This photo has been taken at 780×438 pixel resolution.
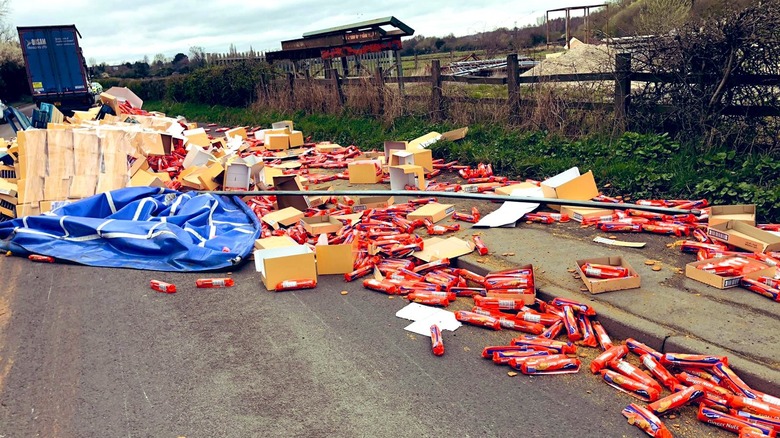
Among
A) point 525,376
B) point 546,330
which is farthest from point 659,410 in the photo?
point 546,330

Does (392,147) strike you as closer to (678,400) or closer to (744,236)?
A: (744,236)

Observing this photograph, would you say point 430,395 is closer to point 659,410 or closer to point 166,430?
point 659,410

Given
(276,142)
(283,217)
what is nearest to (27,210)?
(283,217)

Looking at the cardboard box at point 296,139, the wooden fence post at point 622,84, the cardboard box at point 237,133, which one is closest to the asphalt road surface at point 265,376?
the wooden fence post at point 622,84

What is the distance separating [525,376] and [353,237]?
10.3 feet

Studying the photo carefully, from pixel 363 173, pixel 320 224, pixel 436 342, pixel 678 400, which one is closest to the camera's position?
pixel 678 400

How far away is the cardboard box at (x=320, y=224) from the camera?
789 cm

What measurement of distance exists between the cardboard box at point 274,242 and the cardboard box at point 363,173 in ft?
12.3

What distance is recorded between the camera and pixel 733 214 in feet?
22.3

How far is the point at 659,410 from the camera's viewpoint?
12.5 feet

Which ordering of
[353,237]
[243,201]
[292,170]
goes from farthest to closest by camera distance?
[292,170] < [243,201] < [353,237]

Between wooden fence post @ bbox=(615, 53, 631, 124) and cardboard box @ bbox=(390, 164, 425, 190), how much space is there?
3195 mm

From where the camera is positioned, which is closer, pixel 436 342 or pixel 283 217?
pixel 436 342

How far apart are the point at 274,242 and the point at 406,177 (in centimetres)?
328
